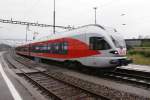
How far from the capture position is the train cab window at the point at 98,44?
551 inches

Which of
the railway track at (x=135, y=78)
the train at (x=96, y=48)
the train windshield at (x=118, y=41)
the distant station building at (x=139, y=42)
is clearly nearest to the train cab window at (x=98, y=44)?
the train at (x=96, y=48)

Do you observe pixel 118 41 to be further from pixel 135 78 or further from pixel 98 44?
pixel 135 78

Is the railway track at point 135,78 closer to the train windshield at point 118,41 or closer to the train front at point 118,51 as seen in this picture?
the train front at point 118,51

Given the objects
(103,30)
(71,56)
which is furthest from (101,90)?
(71,56)

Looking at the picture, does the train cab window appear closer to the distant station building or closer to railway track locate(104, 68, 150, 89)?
railway track locate(104, 68, 150, 89)

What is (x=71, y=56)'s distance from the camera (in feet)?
56.1

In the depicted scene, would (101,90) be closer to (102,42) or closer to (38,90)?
(38,90)

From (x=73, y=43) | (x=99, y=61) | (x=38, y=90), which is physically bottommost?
(x=38, y=90)

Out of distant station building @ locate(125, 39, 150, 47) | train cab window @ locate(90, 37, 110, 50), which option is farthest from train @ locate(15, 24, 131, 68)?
distant station building @ locate(125, 39, 150, 47)

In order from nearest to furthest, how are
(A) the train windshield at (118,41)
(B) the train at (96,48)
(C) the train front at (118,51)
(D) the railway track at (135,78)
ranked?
(D) the railway track at (135,78), (C) the train front at (118,51), (B) the train at (96,48), (A) the train windshield at (118,41)

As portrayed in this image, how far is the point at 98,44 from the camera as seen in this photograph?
14297mm

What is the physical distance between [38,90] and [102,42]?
5.37m

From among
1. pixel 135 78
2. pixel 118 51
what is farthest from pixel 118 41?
pixel 135 78

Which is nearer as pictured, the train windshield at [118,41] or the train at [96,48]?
the train at [96,48]
